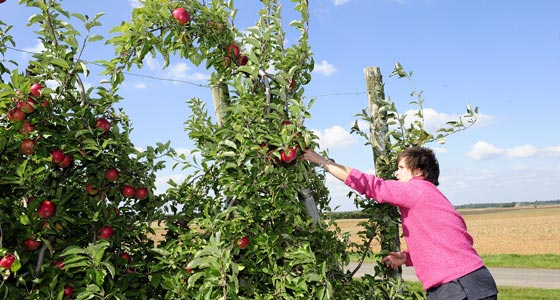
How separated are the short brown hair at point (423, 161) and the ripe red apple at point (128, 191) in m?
1.63

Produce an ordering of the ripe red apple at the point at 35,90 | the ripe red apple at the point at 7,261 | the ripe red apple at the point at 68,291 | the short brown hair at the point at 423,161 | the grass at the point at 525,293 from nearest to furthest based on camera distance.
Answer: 1. the ripe red apple at the point at 7,261
2. the ripe red apple at the point at 68,291
3. the ripe red apple at the point at 35,90
4. the short brown hair at the point at 423,161
5. the grass at the point at 525,293

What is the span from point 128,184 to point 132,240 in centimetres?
36

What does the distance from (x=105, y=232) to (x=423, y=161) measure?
1.89 metres

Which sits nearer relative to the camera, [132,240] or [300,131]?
[300,131]

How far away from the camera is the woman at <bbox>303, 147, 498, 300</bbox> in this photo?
2.92m

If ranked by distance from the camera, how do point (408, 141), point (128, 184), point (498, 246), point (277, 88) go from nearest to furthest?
1. point (128, 184)
2. point (277, 88)
3. point (408, 141)
4. point (498, 246)

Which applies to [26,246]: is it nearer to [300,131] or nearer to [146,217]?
[146,217]

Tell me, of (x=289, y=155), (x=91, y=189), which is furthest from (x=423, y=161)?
(x=91, y=189)

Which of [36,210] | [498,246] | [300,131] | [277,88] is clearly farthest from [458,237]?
[498,246]

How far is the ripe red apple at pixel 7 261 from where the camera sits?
2.48 metres

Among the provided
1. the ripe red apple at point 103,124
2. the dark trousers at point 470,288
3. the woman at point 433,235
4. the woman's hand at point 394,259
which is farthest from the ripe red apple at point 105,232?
the dark trousers at point 470,288

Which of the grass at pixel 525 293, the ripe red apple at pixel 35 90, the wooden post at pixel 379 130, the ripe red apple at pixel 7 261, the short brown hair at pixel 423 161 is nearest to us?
the ripe red apple at pixel 7 261

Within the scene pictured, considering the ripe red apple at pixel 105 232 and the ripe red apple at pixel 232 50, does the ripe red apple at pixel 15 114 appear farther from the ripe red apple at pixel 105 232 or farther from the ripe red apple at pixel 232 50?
the ripe red apple at pixel 232 50

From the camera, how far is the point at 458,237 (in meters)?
2.99
